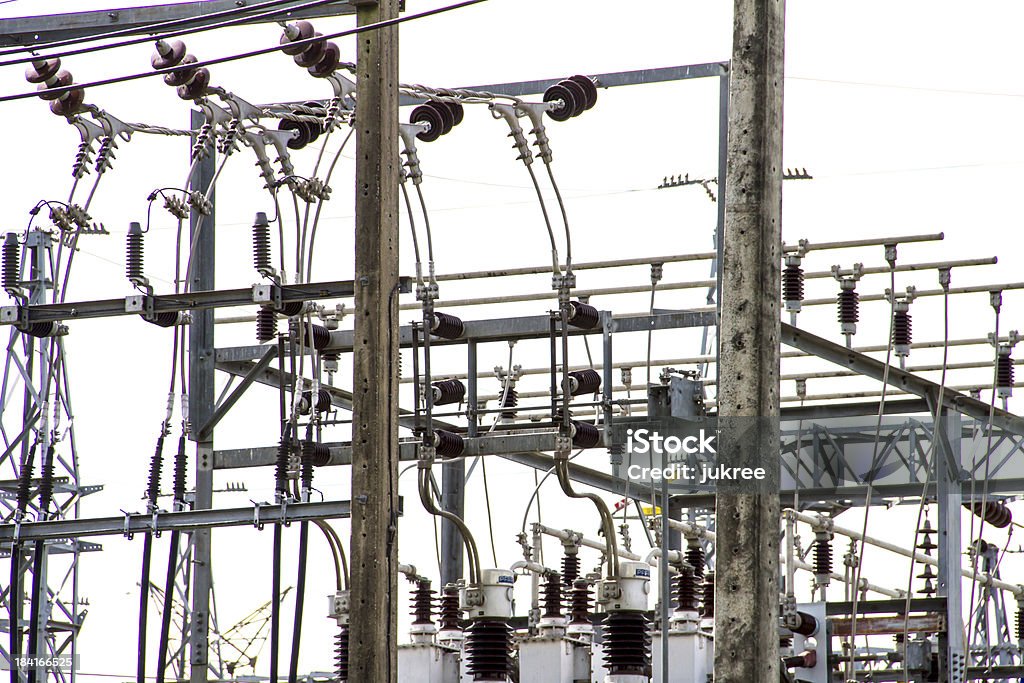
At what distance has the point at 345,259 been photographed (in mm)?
23750

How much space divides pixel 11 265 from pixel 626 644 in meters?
5.27

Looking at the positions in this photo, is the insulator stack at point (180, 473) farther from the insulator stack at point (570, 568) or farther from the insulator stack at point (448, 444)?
the insulator stack at point (570, 568)

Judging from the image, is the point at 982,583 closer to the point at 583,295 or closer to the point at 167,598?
the point at 583,295

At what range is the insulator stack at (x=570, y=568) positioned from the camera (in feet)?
37.8

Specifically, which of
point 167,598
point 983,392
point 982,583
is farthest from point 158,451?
point 983,392

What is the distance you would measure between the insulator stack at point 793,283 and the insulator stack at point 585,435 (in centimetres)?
304

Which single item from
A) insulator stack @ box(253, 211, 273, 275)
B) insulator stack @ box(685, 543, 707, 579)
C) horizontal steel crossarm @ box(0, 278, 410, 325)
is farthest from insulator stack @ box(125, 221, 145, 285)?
insulator stack @ box(685, 543, 707, 579)

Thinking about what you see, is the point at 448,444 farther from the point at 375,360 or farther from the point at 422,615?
the point at 375,360

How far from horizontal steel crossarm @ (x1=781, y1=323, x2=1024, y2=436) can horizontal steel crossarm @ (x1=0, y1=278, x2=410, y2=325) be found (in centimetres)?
370

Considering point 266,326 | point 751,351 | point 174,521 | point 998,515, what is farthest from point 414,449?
point 998,515

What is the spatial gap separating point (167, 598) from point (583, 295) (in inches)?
199

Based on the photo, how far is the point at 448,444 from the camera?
10453 mm

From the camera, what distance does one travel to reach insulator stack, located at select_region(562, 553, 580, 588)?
11.5 metres

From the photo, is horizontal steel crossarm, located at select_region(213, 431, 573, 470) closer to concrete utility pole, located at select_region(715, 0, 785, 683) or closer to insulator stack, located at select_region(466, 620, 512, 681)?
insulator stack, located at select_region(466, 620, 512, 681)
